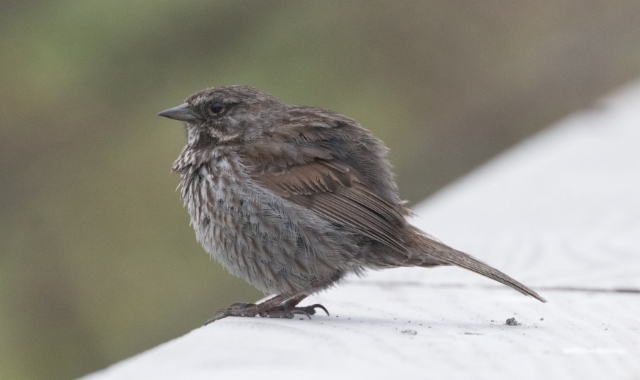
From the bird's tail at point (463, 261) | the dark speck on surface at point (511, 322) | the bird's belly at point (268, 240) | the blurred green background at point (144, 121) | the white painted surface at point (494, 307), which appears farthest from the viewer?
the blurred green background at point (144, 121)

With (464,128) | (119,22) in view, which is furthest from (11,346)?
(464,128)

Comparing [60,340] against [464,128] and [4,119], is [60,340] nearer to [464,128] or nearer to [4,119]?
[4,119]

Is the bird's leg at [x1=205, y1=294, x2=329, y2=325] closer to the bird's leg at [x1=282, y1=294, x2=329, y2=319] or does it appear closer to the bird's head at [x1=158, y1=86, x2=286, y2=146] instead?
the bird's leg at [x1=282, y1=294, x2=329, y2=319]

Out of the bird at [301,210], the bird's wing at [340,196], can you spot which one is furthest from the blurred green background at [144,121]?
the bird's wing at [340,196]

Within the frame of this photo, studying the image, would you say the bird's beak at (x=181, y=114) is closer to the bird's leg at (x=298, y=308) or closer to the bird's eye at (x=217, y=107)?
the bird's eye at (x=217, y=107)

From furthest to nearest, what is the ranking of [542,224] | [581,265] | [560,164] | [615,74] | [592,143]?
[615,74] → [592,143] → [560,164] → [542,224] → [581,265]

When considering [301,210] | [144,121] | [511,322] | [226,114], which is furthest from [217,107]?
[144,121]

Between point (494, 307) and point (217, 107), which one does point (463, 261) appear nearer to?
point (494, 307)
